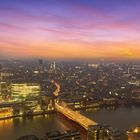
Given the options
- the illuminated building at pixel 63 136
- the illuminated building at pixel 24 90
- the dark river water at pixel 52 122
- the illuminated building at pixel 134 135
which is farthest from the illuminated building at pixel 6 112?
the illuminated building at pixel 134 135

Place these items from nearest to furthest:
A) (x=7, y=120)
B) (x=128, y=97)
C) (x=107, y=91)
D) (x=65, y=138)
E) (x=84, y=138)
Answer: (x=65, y=138) → (x=84, y=138) → (x=7, y=120) → (x=128, y=97) → (x=107, y=91)

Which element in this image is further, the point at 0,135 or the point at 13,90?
the point at 13,90

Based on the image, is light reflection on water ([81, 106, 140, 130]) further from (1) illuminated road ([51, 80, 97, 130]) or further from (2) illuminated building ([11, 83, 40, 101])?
(2) illuminated building ([11, 83, 40, 101])

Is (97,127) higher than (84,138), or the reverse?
(97,127)

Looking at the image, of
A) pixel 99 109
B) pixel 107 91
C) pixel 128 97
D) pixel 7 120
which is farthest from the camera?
pixel 107 91

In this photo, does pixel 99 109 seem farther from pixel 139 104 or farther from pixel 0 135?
pixel 0 135

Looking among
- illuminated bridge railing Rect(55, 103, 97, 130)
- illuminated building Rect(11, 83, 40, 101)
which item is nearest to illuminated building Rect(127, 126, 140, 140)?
illuminated bridge railing Rect(55, 103, 97, 130)

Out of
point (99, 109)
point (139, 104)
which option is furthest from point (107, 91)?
point (99, 109)

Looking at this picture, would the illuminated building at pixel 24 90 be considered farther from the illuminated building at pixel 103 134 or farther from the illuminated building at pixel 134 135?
the illuminated building at pixel 134 135
